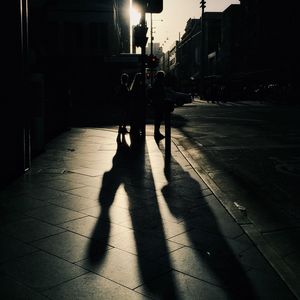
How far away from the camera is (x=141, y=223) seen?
15.3 feet

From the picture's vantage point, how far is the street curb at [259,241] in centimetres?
325

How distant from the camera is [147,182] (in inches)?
268

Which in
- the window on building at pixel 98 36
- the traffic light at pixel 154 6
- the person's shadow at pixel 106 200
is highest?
the window on building at pixel 98 36

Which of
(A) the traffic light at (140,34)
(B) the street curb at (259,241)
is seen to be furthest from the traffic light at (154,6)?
(B) the street curb at (259,241)

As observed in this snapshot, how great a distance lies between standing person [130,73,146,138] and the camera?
12.3 m

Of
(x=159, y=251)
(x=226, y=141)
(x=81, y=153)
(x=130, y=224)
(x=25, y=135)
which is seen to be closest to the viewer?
(x=159, y=251)

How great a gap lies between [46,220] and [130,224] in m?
0.88

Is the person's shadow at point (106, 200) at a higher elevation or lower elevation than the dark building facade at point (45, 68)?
lower

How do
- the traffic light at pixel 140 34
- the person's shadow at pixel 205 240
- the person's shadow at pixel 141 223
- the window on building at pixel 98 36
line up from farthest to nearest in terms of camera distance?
the window on building at pixel 98 36 < the traffic light at pixel 140 34 < the person's shadow at pixel 141 223 < the person's shadow at pixel 205 240

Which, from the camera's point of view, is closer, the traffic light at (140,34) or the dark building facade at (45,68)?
the dark building facade at (45,68)

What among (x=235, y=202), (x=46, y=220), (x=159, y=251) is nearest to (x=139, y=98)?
(x=235, y=202)

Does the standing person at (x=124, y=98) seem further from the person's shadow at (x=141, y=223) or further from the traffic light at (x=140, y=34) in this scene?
the person's shadow at (x=141, y=223)

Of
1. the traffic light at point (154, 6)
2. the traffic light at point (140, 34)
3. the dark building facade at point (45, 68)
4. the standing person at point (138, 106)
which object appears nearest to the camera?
the dark building facade at point (45, 68)

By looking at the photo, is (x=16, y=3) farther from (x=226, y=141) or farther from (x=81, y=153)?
(x=226, y=141)
